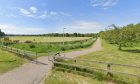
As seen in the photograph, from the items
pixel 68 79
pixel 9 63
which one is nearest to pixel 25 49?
pixel 9 63

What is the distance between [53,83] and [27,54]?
11.2 meters

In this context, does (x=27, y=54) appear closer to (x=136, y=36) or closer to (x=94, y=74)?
(x=94, y=74)

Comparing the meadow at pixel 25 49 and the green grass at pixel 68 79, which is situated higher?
the meadow at pixel 25 49

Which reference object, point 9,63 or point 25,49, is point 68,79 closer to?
point 9,63

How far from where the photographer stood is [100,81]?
967 cm

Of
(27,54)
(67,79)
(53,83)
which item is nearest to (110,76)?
(67,79)

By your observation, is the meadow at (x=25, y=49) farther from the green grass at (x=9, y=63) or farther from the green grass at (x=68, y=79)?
the green grass at (x=68, y=79)

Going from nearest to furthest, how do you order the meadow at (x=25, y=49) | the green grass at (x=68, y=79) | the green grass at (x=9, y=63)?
the green grass at (x=68, y=79), the green grass at (x=9, y=63), the meadow at (x=25, y=49)

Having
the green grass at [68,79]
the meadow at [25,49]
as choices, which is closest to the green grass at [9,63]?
the meadow at [25,49]

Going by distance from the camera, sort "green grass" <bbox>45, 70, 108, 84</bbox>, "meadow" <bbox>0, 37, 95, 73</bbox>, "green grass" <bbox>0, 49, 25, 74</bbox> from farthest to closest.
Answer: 1. "meadow" <bbox>0, 37, 95, 73</bbox>
2. "green grass" <bbox>0, 49, 25, 74</bbox>
3. "green grass" <bbox>45, 70, 108, 84</bbox>

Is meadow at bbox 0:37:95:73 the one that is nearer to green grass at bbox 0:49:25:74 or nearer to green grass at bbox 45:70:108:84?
green grass at bbox 0:49:25:74

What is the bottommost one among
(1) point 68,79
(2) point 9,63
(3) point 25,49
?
(1) point 68,79

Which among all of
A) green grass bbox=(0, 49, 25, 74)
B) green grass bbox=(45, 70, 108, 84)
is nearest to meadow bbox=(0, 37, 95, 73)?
green grass bbox=(0, 49, 25, 74)

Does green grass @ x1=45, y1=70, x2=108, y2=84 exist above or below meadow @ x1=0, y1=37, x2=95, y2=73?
below
